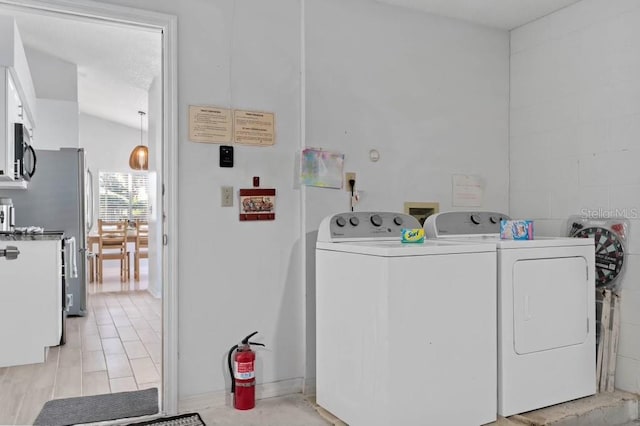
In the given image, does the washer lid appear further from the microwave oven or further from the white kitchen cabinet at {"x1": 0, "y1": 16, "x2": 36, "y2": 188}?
the microwave oven

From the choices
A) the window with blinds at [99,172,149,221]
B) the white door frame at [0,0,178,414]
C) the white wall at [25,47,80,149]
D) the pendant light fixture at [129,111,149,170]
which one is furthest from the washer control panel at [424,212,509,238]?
the window with blinds at [99,172,149,221]

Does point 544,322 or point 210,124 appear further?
point 210,124

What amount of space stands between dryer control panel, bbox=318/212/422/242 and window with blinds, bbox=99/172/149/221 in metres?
7.59

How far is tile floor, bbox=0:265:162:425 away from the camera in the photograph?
295 centimetres

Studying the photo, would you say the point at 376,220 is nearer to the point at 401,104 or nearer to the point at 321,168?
the point at 321,168

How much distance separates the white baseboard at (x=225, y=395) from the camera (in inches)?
100

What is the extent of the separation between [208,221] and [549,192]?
216 cm

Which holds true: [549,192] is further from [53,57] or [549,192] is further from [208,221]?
[53,57]

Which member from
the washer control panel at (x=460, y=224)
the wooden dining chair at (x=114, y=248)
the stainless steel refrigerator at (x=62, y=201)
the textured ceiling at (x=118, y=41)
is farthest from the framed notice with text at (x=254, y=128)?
the wooden dining chair at (x=114, y=248)

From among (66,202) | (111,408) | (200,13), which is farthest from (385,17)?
(66,202)

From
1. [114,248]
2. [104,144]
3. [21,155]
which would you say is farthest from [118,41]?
[104,144]

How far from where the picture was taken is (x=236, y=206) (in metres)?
2.66

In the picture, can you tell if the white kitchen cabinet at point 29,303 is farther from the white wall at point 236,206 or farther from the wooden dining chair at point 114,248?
the wooden dining chair at point 114,248

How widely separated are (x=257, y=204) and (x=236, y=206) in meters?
0.12
